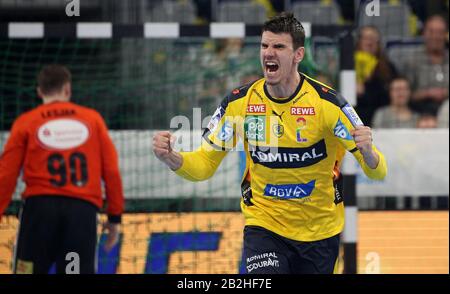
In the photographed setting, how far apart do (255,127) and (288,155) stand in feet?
1.02

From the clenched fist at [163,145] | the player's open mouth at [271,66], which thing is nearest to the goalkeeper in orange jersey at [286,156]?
the player's open mouth at [271,66]

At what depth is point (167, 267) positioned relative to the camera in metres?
10.0

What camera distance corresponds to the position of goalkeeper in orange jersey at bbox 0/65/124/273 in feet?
28.0

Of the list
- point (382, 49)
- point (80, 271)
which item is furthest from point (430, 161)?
point (80, 271)

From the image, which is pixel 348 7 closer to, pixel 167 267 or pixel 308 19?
pixel 308 19

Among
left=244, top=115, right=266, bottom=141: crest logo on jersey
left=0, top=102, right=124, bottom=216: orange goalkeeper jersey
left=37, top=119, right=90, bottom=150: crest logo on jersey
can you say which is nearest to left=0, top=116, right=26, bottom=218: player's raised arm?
left=0, top=102, right=124, bottom=216: orange goalkeeper jersey

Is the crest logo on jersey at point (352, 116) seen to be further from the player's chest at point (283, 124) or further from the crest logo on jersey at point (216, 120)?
the crest logo on jersey at point (216, 120)

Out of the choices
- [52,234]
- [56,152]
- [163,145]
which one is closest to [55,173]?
[56,152]

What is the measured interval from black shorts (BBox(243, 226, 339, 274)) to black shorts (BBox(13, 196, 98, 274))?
214 cm

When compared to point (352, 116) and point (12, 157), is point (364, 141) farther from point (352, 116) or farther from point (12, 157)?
point (12, 157)

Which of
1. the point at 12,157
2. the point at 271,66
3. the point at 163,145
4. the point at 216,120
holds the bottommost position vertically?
the point at 12,157

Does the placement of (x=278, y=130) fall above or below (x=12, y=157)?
above

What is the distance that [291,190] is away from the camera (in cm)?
695

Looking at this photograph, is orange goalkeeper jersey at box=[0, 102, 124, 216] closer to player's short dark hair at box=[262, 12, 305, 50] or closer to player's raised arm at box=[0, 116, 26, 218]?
player's raised arm at box=[0, 116, 26, 218]
